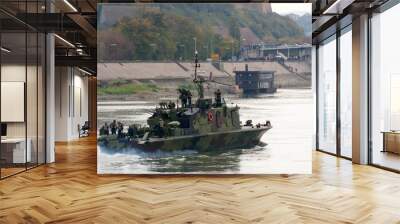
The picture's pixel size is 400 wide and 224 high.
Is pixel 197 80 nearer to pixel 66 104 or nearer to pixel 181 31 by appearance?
pixel 181 31

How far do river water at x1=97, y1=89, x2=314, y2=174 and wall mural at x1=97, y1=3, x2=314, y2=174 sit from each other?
0.05 feet

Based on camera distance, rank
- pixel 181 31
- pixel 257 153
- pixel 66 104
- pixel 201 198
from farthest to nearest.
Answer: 1. pixel 66 104
2. pixel 181 31
3. pixel 257 153
4. pixel 201 198

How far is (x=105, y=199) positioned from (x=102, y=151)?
191 centimetres

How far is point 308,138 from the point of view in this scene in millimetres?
6922

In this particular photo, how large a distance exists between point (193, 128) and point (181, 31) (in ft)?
5.21

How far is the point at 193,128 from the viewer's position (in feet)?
23.1

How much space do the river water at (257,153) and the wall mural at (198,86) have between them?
16 mm

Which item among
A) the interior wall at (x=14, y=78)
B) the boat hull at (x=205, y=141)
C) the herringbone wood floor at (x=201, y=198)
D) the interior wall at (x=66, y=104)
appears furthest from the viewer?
the interior wall at (x=66, y=104)

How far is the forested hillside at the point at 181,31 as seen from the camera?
706 cm

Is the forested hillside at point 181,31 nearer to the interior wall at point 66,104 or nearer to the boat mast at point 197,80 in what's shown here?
the boat mast at point 197,80

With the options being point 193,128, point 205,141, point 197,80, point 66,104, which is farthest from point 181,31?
point 66,104

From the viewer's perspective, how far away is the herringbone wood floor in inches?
171

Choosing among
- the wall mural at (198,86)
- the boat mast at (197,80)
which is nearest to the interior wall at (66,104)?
the wall mural at (198,86)

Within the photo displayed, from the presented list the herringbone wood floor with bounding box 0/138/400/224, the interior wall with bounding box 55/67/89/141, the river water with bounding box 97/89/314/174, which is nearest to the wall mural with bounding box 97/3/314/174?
the river water with bounding box 97/89/314/174
